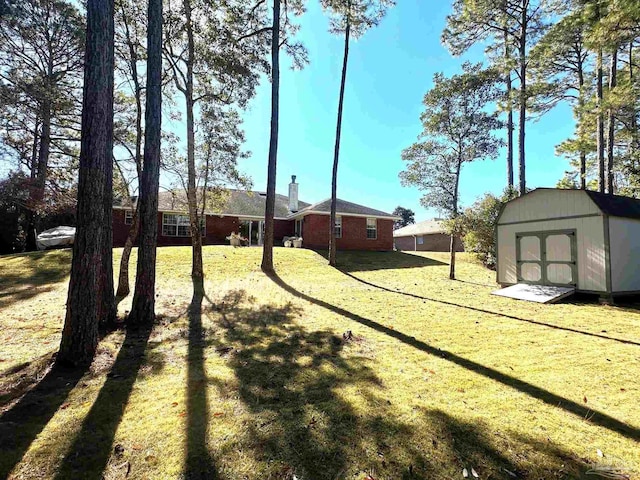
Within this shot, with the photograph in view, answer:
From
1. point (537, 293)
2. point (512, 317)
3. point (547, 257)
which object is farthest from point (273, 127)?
point (537, 293)

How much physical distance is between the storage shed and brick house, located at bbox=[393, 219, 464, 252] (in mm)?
21051

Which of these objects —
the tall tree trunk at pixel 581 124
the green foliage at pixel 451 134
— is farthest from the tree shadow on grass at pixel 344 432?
the tall tree trunk at pixel 581 124

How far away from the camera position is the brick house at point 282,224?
2144 cm

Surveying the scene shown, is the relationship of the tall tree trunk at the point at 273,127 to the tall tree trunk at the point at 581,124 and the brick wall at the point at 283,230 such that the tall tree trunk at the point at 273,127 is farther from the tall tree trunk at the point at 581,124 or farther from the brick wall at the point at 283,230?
the tall tree trunk at the point at 581,124

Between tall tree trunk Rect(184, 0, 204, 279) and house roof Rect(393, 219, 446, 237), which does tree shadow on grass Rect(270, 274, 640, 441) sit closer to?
tall tree trunk Rect(184, 0, 204, 279)

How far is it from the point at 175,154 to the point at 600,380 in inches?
546

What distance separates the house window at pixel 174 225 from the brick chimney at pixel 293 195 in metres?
7.58

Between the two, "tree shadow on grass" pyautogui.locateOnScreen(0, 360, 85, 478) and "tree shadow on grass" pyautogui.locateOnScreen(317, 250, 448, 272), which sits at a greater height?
"tree shadow on grass" pyautogui.locateOnScreen(317, 250, 448, 272)

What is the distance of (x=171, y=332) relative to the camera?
19.5ft

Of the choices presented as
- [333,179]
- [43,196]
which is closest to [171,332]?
[333,179]

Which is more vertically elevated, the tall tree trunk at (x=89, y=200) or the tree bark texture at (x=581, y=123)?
the tree bark texture at (x=581, y=123)

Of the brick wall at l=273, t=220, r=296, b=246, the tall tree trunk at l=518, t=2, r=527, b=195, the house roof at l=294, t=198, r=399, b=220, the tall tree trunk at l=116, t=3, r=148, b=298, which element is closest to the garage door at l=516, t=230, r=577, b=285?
the tall tree trunk at l=518, t=2, r=527, b=195

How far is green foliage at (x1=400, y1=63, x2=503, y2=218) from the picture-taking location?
1397 cm

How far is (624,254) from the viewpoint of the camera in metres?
9.44
